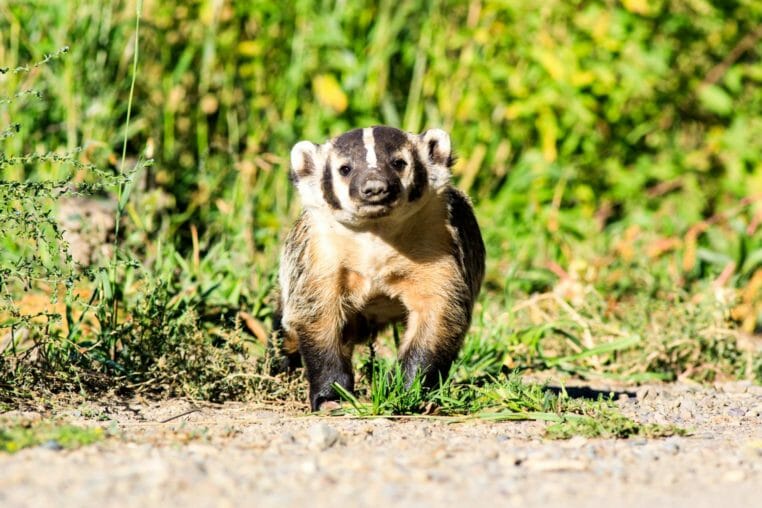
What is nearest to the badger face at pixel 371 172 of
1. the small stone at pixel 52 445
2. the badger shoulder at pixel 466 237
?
the badger shoulder at pixel 466 237

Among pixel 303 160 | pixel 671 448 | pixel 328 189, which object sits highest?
pixel 303 160

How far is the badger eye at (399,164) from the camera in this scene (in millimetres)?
4963

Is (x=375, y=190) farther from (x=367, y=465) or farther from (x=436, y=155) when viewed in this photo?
(x=367, y=465)

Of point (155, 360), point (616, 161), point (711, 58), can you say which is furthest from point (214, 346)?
point (711, 58)

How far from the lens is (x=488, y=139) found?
850 cm

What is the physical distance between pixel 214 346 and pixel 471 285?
3.98 ft

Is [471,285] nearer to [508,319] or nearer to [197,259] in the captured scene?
[508,319]

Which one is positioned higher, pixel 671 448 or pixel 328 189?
pixel 328 189

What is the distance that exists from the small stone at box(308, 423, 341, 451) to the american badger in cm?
95

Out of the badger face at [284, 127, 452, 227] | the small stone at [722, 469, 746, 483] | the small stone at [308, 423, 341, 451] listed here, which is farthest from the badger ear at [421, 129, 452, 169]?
the small stone at [722, 469, 746, 483]

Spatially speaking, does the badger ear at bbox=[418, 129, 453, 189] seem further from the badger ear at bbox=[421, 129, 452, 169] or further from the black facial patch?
the black facial patch

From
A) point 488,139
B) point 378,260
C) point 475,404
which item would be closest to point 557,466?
point 475,404

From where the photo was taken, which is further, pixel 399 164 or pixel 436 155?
pixel 436 155

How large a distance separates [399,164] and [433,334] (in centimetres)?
74
